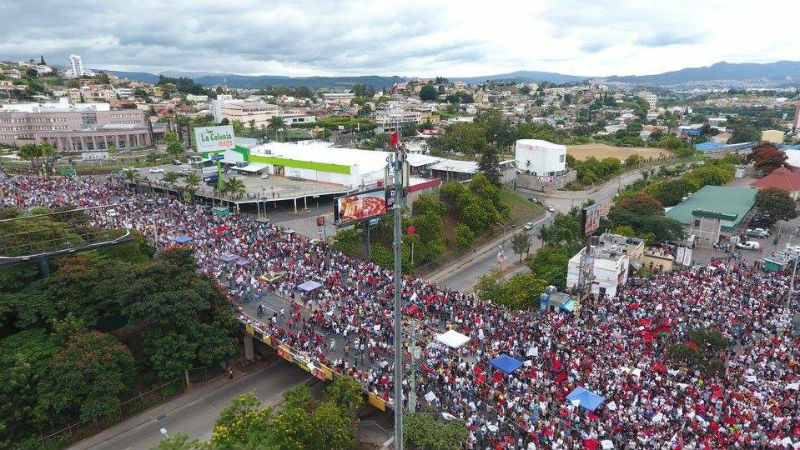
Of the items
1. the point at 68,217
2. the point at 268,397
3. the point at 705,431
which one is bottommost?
the point at 268,397

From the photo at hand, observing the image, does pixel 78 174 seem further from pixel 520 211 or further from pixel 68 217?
pixel 520 211

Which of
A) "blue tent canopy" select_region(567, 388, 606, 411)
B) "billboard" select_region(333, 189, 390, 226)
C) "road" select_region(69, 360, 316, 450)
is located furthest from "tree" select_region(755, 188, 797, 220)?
"road" select_region(69, 360, 316, 450)

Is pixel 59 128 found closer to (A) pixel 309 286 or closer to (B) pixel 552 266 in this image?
(A) pixel 309 286

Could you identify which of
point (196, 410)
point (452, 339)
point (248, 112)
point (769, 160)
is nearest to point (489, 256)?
point (452, 339)

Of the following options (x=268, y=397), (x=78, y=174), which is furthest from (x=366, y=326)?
(x=78, y=174)

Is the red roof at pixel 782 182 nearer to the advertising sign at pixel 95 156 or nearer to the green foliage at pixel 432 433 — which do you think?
the green foliage at pixel 432 433

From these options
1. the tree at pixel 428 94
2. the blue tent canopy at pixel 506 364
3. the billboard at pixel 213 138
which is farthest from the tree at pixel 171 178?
the tree at pixel 428 94
